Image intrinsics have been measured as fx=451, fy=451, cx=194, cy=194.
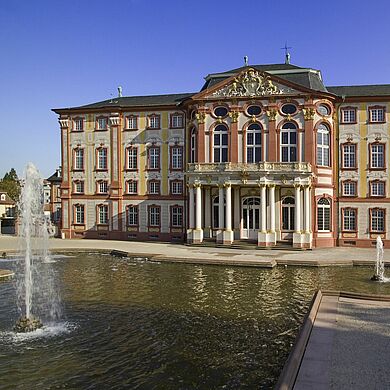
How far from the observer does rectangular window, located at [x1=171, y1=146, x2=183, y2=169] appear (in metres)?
40.8

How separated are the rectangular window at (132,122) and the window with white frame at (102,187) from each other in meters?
5.63

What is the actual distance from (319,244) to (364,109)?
11.5m

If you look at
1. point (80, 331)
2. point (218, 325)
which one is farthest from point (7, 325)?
point (218, 325)

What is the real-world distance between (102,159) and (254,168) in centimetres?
1542

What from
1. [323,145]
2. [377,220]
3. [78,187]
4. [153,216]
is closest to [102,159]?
[78,187]

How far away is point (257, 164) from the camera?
34844 millimetres

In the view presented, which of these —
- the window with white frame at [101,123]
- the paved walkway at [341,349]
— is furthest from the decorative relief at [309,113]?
the paved walkway at [341,349]

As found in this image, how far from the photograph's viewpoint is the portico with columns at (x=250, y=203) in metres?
34.6

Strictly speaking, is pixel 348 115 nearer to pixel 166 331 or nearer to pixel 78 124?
pixel 78 124

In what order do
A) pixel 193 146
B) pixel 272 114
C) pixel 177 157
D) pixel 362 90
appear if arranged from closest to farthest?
pixel 272 114 < pixel 362 90 < pixel 193 146 < pixel 177 157

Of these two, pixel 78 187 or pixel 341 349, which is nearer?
pixel 341 349

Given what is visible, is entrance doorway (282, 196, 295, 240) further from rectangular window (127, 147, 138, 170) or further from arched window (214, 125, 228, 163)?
rectangular window (127, 147, 138, 170)

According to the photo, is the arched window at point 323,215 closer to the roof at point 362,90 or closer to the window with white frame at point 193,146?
the roof at point 362,90

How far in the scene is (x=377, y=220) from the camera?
36344 mm
